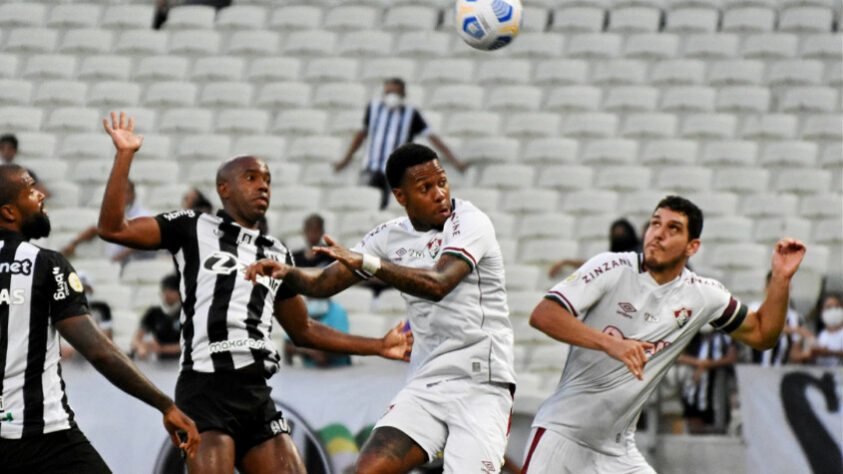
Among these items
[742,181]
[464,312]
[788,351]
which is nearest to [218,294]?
[464,312]

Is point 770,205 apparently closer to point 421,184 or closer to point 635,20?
point 635,20

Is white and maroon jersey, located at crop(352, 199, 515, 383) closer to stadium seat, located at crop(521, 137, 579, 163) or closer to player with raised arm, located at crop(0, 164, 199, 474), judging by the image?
player with raised arm, located at crop(0, 164, 199, 474)

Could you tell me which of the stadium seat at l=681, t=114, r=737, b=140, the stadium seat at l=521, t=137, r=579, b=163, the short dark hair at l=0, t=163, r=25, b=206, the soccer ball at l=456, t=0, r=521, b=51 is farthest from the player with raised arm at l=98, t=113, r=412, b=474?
the stadium seat at l=681, t=114, r=737, b=140

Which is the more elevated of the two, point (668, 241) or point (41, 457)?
point (668, 241)

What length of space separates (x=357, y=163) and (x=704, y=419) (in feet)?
18.0

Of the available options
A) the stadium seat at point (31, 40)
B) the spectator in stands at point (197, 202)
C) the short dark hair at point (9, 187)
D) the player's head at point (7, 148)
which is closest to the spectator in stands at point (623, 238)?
the spectator in stands at point (197, 202)

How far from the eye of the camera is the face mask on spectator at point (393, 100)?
12719 millimetres

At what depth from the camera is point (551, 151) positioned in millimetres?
13047

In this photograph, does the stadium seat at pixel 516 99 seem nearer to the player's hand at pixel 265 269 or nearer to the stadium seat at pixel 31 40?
the stadium seat at pixel 31 40

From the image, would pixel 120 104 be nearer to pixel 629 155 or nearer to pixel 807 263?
pixel 629 155

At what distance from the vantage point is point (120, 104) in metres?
14.3

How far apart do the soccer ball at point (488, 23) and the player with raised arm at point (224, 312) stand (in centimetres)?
213

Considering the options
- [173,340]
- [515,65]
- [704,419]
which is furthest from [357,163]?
[704,419]

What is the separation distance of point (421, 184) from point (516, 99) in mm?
7840
